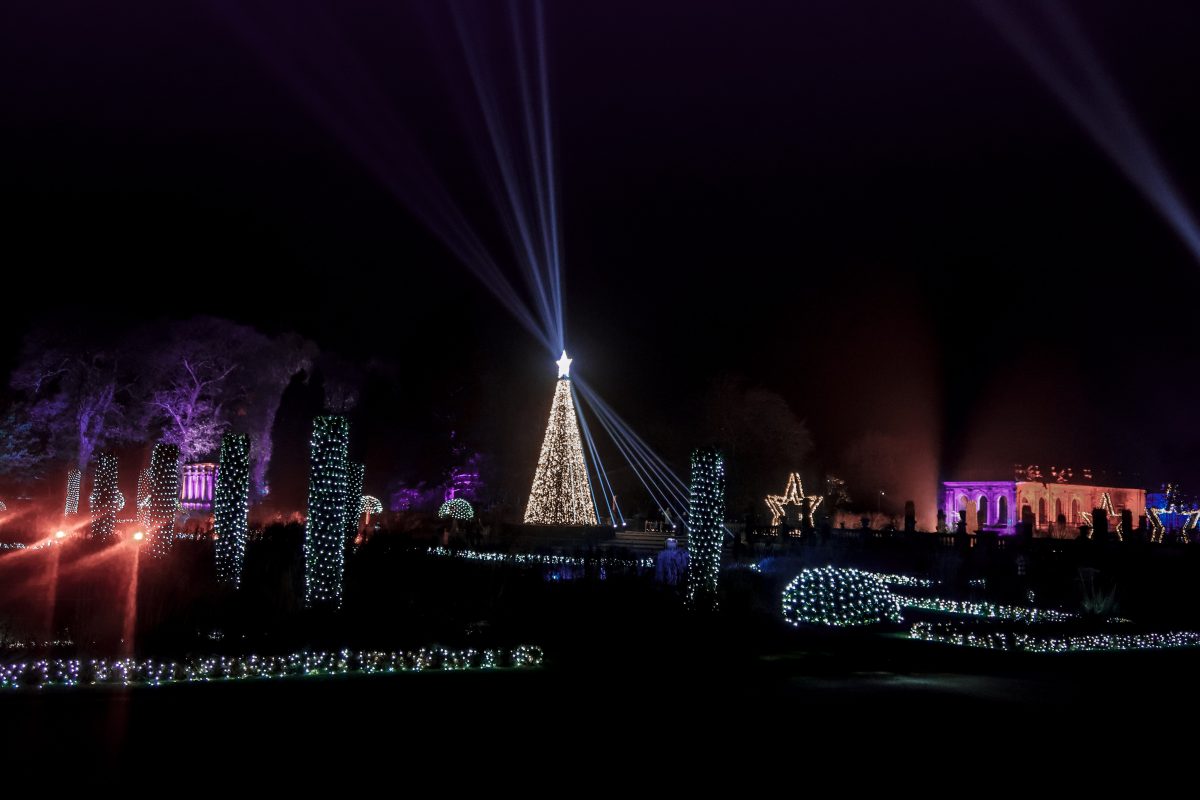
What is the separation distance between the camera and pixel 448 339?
56.6 meters

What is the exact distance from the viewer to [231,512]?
18219mm

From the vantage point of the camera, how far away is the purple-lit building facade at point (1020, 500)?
171 ft

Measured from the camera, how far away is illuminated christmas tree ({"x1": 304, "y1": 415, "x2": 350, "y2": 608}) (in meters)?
14.1

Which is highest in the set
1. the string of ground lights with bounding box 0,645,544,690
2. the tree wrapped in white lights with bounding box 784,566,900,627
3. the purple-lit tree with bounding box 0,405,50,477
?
the purple-lit tree with bounding box 0,405,50,477

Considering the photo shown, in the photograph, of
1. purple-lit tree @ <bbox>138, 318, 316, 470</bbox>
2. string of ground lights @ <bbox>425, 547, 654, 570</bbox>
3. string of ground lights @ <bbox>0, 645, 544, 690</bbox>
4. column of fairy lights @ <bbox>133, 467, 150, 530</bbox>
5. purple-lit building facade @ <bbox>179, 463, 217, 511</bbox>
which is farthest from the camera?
purple-lit building facade @ <bbox>179, 463, 217, 511</bbox>

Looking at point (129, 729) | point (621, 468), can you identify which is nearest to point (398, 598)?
point (129, 729)

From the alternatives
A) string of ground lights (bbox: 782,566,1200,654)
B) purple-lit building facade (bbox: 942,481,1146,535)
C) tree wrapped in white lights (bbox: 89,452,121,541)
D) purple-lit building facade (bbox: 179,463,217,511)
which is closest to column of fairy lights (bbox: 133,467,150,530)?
tree wrapped in white lights (bbox: 89,452,121,541)

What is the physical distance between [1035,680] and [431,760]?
819cm

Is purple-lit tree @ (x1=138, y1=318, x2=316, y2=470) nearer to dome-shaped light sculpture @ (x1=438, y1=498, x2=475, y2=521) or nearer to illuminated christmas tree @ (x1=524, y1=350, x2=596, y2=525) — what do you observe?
dome-shaped light sculpture @ (x1=438, y1=498, x2=475, y2=521)

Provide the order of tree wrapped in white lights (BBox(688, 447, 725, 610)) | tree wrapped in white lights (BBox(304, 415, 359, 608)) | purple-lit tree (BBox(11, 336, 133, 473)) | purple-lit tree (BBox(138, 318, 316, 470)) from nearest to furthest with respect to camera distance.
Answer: tree wrapped in white lights (BBox(304, 415, 359, 608))
tree wrapped in white lights (BBox(688, 447, 725, 610))
purple-lit tree (BBox(11, 336, 133, 473))
purple-lit tree (BBox(138, 318, 316, 470))

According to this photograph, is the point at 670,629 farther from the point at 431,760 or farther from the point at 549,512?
the point at 549,512

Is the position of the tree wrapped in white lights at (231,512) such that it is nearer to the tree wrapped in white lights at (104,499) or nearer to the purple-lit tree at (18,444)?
the tree wrapped in white lights at (104,499)

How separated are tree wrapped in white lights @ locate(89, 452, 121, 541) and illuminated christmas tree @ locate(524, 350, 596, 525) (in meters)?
14.1

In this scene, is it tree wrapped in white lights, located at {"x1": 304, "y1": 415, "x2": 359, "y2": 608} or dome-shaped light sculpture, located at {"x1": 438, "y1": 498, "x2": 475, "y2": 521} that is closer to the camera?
tree wrapped in white lights, located at {"x1": 304, "y1": 415, "x2": 359, "y2": 608}
